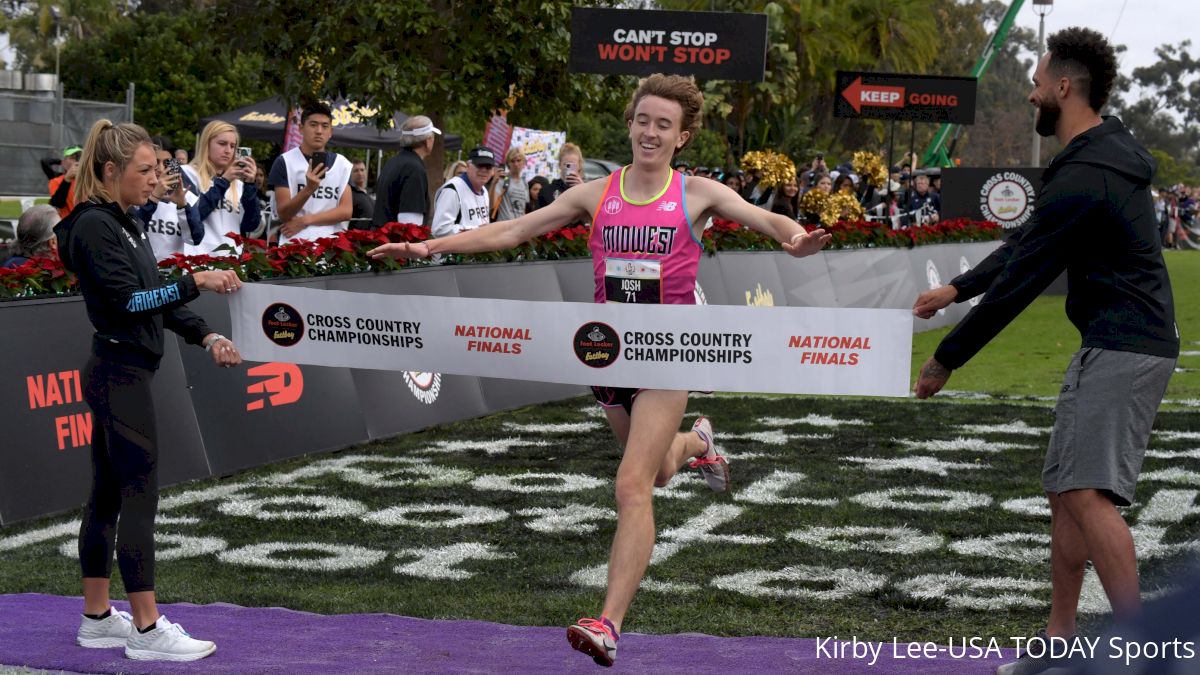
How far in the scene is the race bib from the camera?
19.0 ft

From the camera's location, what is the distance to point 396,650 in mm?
5598

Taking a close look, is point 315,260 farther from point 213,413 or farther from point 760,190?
point 760,190

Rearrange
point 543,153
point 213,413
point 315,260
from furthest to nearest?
1. point 543,153
2. point 315,260
3. point 213,413

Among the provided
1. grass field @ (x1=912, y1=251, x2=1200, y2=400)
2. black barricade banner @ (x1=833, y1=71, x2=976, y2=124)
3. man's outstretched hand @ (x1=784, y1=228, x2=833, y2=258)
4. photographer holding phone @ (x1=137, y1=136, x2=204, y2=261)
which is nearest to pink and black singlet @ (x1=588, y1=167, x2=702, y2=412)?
man's outstretched hand @ (x1=784, y1=228, x2=833, y2=258)

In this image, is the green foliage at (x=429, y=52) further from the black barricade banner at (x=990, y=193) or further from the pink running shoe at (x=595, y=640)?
the pink running shoe at (x=595, y=640)

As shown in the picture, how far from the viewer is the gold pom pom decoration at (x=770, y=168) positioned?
20.2m

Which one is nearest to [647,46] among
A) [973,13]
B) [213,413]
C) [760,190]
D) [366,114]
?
[760,190]

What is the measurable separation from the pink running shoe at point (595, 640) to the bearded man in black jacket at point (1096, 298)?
53.3 inches

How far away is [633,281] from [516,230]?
2.06 feet

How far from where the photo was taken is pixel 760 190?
68.0 feet

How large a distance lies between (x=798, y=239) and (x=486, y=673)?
192cm

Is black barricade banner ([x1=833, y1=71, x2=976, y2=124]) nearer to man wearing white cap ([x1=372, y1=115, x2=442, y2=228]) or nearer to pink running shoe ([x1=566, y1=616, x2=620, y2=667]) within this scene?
man wearing white cap ([x1=372, y1=115, x2=442, y2=228])

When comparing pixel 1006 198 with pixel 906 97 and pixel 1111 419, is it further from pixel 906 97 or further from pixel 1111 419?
pixel 1111 419

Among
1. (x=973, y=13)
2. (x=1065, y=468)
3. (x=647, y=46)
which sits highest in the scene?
(x=973, y=13)
